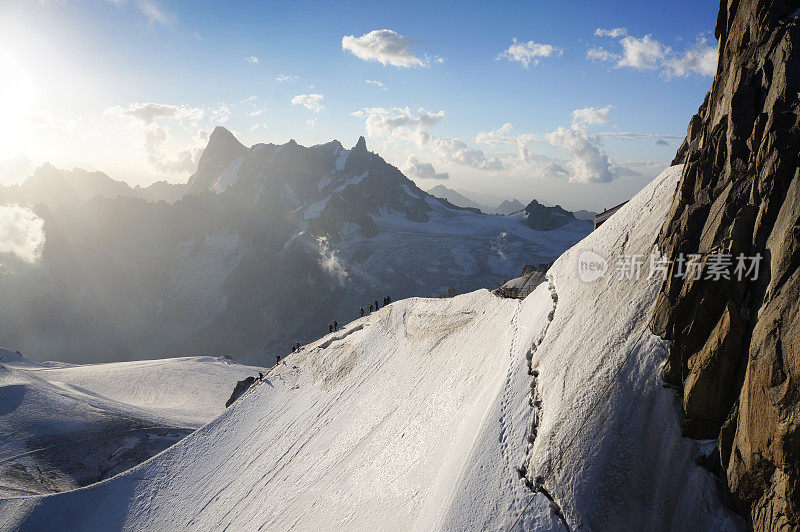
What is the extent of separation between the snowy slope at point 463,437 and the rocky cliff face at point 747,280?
1.20m

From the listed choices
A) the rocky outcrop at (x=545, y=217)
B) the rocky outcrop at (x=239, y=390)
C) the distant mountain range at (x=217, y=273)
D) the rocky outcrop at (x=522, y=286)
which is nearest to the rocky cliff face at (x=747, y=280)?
the rocky outcrop at (x=522, y=286)

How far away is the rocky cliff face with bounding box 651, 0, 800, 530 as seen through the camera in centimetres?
975

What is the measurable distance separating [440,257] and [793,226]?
5514 inches

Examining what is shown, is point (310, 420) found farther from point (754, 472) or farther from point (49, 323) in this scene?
point (49, 323)

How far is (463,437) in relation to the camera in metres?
18.1

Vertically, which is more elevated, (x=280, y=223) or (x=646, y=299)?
(x=280, y=223)

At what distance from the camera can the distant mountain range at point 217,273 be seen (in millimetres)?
138000

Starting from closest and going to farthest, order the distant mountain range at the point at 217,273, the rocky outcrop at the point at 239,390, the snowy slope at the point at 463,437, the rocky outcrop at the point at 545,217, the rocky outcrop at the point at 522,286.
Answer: the snowy slope at the point at 463,437 < the rocky outcrop at the point at 522,286 < the rocky outcrop at the point at 239,390 < the distant mountain range at the point at 217,273 < the rocky outcrop at the point at 545,217

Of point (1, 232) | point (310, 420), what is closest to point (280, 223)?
point (1, 232)

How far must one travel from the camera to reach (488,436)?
16359mm

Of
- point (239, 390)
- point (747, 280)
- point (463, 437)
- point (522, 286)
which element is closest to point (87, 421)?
point (239, 390)

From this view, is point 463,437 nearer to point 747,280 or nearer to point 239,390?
point 747,280

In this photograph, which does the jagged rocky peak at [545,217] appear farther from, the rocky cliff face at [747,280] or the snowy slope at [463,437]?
the rocky cliff face at [747,280]

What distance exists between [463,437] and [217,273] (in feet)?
551
